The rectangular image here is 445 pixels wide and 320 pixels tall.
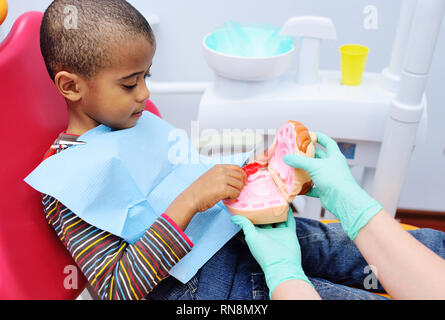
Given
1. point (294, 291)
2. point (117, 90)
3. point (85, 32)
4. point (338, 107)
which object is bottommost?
point (294, 291)

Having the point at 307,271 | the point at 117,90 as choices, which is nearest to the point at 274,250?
the point at 307,271

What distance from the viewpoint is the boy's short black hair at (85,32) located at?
26.6 inches

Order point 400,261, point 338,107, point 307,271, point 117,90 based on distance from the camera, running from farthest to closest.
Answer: point 338,107 → point 307,271 → point 117,90 → point 400,261

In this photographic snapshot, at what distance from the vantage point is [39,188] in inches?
25.8

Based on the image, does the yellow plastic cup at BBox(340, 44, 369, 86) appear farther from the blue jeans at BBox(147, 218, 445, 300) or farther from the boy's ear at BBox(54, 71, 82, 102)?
the boy's ear at BBox(54, 71, 82, 102)

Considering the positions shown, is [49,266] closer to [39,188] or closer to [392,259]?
[39,188]

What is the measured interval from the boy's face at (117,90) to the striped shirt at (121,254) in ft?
0.59

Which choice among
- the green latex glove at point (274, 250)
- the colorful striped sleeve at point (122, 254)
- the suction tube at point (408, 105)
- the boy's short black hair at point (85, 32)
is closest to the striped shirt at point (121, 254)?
the colorful striped sleeve at point (122, 254)

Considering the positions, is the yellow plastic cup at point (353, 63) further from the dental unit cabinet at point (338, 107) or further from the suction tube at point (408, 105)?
the suction tube at point (408, 105)

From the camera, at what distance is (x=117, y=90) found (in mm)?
722

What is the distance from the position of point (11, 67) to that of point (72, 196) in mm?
269

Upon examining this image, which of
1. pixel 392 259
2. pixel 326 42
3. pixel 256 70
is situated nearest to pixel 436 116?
pixel 326 42

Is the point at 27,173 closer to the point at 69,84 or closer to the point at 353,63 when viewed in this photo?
the point at 69,84

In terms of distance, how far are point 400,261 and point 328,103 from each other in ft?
1.75
